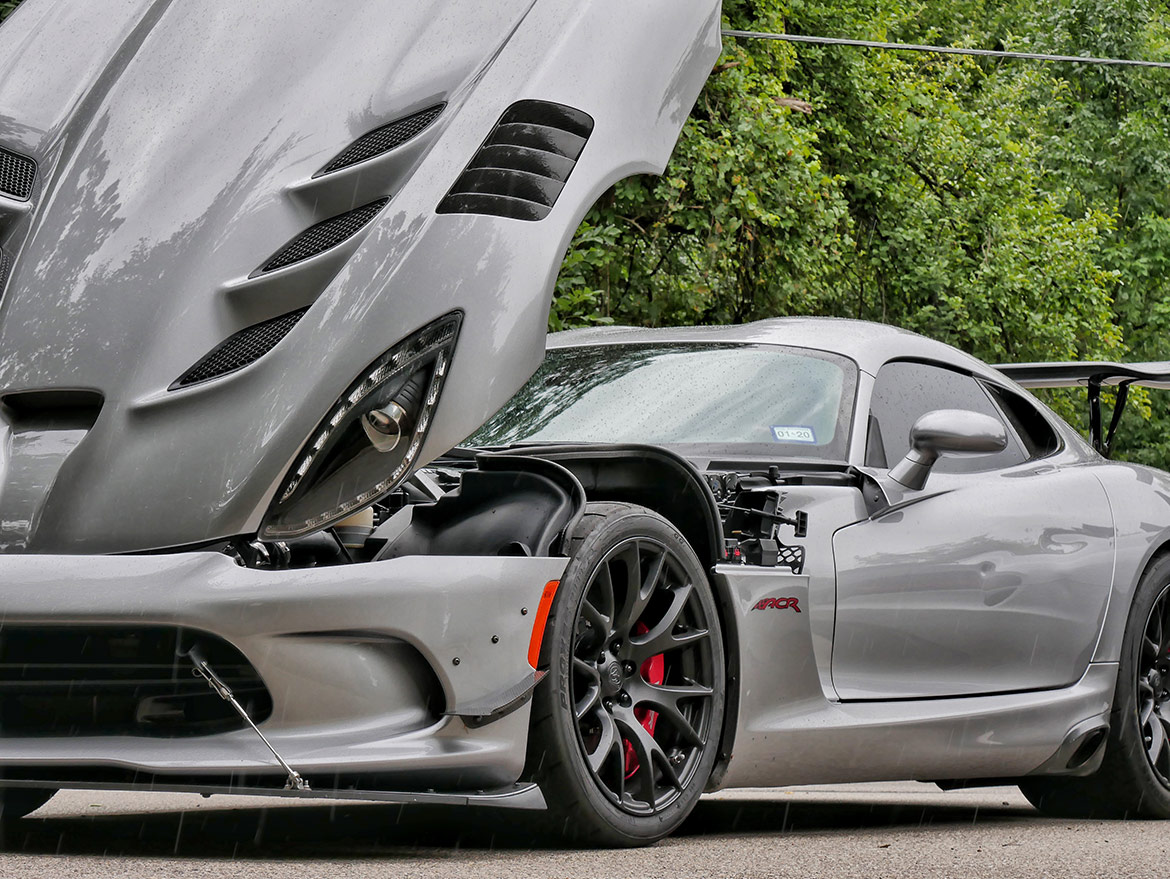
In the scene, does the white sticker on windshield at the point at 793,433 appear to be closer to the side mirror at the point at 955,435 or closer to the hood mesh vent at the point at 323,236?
the side mirror at the point at 955,435

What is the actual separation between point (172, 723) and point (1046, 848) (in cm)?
257

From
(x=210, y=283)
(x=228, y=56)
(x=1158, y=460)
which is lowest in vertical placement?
(x=1158, y=460)

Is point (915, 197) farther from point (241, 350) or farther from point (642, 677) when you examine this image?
point (241, 350)

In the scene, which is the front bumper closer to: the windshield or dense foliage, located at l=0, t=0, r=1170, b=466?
the windshield

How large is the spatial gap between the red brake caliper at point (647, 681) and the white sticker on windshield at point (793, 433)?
1079mm

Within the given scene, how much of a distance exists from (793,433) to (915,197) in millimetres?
14591

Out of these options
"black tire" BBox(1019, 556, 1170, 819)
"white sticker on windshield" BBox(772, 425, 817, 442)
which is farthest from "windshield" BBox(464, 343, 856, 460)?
"black tire" BBox(1019, 556, 1170, 819)

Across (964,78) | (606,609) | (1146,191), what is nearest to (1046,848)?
(606,609)

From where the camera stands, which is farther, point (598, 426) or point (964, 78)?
point (964, 78)

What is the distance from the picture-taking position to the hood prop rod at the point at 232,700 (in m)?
4.06

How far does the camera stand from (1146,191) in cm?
3030

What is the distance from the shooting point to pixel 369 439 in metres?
4.28

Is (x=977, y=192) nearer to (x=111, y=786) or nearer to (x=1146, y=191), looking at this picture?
(x=1146, y=191)

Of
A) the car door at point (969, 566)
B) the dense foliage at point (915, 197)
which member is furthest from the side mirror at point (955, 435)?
the dense foliage at point (915, 197)
